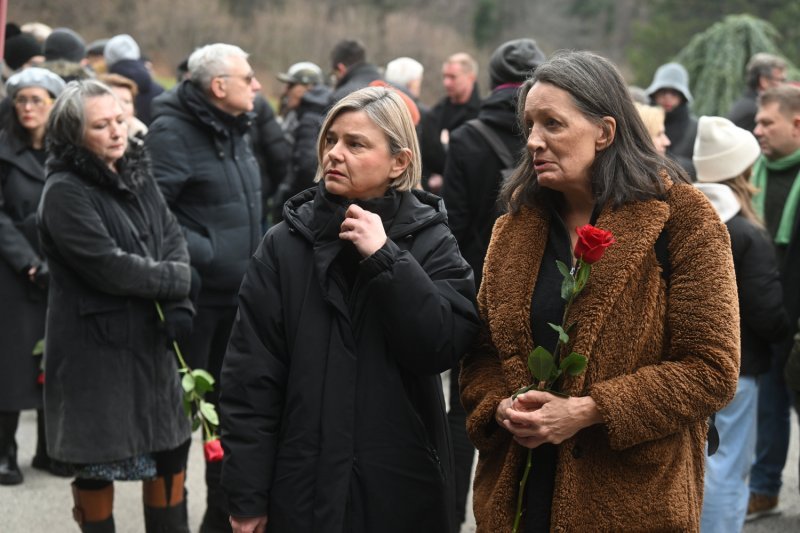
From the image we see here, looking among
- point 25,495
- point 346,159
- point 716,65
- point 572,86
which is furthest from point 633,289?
point 716,65

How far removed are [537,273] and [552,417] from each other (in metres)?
0.44

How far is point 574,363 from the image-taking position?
290 centimetres

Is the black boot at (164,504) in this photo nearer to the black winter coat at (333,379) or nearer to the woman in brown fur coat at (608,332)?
the black winter coat at (333,379)

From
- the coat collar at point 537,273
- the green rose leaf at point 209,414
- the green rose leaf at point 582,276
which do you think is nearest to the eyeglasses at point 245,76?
the green rose leaf at point 209,414

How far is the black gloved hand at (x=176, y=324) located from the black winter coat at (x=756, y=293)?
2354 mm

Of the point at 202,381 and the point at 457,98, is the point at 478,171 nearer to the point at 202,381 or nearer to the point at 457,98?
the point at 202,381

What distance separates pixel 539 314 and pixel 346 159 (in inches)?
27.7

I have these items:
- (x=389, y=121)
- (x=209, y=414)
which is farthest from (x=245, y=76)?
(x=389, y=121)

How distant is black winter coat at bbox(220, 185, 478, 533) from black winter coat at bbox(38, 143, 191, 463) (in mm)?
1607

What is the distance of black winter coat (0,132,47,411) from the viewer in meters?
6.31

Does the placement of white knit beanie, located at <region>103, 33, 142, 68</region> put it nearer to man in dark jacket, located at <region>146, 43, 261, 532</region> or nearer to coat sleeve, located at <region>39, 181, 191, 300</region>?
man in dark jacket, located at <region>146, 43, 261, 532</region>

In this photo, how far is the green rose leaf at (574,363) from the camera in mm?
2893

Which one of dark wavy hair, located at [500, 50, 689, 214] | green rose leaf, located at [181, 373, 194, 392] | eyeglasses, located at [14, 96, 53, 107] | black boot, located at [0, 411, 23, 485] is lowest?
black boot, located at [0, 411, 23, 485]

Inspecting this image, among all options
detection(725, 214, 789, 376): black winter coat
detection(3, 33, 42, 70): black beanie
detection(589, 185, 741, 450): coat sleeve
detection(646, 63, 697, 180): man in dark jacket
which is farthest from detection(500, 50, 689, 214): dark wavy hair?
detection(3, 33, 42, 70): black beanie
